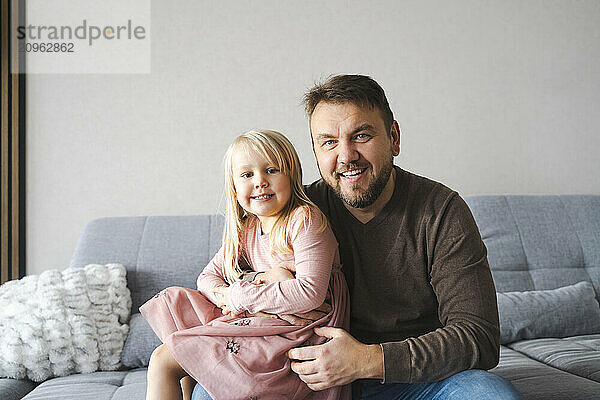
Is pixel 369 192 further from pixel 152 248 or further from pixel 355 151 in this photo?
pixel 152 248

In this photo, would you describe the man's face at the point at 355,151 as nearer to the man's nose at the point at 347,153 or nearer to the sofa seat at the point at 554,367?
the man's nose at the point at 347,153

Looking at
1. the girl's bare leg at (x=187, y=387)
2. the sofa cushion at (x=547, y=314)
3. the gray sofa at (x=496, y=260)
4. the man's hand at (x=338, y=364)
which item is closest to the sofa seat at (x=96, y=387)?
the gray sofa at (x=496, y=260)

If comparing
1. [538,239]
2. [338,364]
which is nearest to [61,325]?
[338,364]

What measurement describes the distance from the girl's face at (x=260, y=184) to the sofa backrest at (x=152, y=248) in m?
0.93

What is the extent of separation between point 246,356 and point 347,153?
541 mm

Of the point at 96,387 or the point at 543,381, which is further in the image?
the point at 96,387

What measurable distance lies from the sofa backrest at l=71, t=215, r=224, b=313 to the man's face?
1.04 meters

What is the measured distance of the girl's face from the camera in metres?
1.57

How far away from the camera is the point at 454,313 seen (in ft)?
4.76

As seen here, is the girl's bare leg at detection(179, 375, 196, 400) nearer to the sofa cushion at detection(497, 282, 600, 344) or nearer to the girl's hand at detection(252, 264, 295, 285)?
the girl's hand at detection(252, 264, 295, 285)

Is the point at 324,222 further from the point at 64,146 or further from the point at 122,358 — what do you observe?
the point at 64,146

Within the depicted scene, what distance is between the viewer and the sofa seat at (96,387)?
6.08 ft

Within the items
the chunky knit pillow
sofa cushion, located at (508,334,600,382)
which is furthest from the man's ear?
the chunky knit pillow

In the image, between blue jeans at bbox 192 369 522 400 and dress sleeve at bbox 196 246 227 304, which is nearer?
blue jeans at bbox 192 369 522 400
